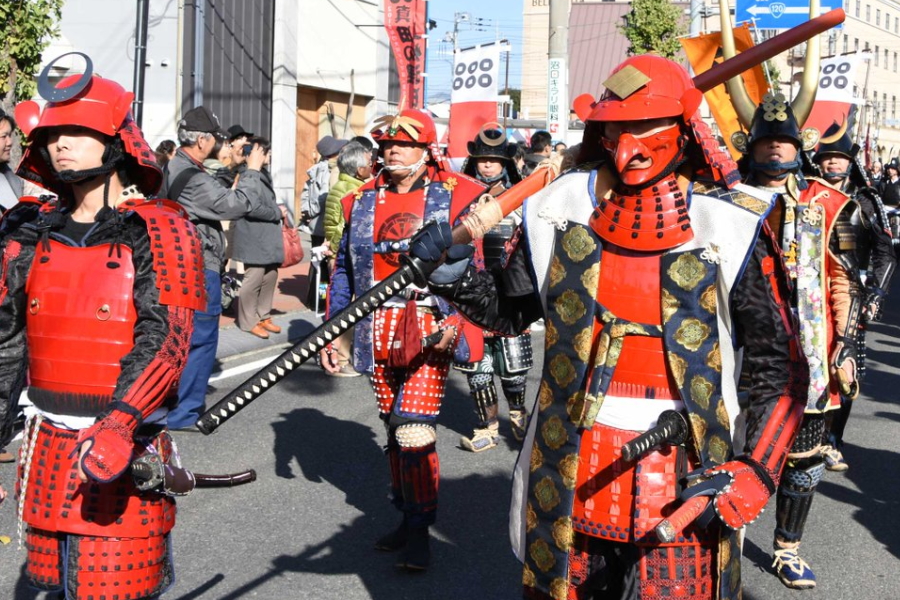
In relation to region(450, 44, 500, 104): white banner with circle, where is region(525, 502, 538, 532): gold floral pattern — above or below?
below

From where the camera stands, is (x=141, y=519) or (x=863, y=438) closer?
(x=141, y=519)

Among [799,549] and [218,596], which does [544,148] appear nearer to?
[799,549]

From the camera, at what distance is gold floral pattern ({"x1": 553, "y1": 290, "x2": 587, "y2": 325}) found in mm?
3043

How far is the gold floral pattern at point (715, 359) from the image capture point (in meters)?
2.95

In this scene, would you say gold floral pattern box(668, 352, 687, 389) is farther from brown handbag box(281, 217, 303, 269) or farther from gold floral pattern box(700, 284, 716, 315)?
brown handbag box(281, 217, 303, 269)

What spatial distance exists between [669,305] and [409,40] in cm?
1277

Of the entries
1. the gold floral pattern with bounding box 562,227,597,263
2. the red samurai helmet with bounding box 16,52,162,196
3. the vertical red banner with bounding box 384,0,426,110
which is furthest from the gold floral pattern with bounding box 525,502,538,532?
the vertical red banner with bounding box 384,0,426,110

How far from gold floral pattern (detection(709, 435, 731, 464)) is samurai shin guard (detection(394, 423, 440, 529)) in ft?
7.54

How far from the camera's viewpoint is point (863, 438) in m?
7.99

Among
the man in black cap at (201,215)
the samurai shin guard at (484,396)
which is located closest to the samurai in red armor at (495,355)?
the samurai shin guard at (484,396)

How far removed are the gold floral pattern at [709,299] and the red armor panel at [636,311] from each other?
12 cm

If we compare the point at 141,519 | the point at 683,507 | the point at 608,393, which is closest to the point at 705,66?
the point at 608,393

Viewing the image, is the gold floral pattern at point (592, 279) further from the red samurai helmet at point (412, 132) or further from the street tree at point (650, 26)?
the street tree at point (650, 26)

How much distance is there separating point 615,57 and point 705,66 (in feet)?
189
